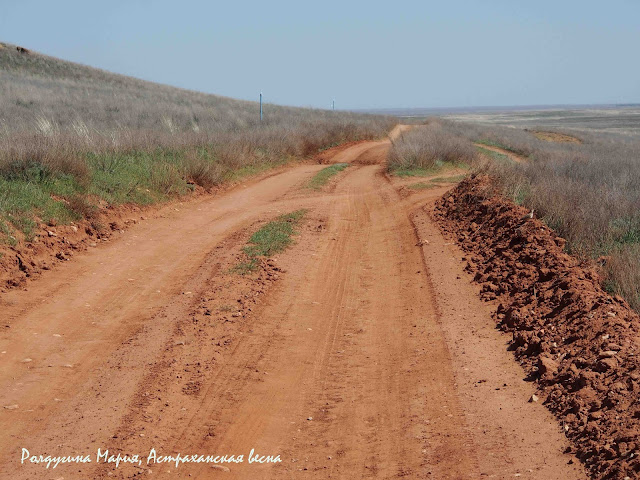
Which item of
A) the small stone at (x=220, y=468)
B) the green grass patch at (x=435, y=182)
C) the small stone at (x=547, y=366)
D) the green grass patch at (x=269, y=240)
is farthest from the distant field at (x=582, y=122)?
the small stone at (x=220, y=468)

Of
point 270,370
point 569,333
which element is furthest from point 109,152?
point 569,333

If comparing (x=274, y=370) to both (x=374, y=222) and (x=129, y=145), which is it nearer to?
(x=374, y=222)

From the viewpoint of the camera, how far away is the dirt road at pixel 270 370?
4543 millimetres

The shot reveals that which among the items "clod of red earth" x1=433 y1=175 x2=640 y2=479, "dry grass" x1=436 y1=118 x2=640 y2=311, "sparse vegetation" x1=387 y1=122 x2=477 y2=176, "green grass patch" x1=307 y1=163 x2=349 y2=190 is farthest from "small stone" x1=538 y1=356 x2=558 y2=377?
"sparse vegetation" x1=387 y1=122 x2=477 y2=176

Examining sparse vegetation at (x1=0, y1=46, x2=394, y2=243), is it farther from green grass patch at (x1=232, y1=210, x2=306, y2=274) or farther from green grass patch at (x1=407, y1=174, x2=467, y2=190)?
green grass patch at (x1=407, y1=174, x2=467, y2=190)

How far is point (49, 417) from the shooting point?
4.96 m

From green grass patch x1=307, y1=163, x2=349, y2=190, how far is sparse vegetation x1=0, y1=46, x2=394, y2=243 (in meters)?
2.15

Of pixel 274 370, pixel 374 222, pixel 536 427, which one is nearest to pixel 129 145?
pixel 374 222

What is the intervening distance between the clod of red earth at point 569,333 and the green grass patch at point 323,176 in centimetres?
814

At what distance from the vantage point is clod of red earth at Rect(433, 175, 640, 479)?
4.41 metres

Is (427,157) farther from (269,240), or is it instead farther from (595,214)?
(269,240)

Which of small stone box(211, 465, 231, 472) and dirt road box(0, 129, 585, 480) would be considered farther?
dirt road box(0, 129, 585, 480)

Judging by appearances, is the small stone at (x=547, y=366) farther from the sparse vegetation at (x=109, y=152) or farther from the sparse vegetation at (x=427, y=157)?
the sparse vegetation at (x=427, y=157)

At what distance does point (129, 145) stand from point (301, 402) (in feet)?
38.8
